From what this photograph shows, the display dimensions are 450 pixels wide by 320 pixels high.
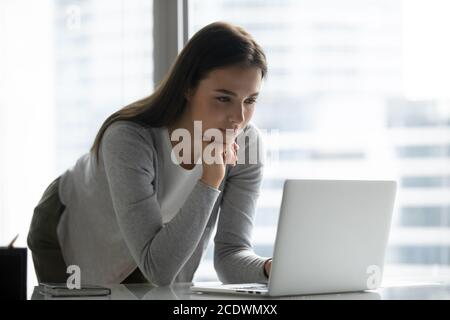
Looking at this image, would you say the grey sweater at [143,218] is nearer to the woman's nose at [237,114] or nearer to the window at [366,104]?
the woman's nose at [237,114]

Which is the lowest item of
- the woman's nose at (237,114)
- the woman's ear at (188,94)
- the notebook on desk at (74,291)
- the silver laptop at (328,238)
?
the notebook on desk at (74,291)

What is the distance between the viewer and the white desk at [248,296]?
55.8 inches

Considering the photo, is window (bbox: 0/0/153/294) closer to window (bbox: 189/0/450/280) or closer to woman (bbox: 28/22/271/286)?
window (bbox: 189/0/450/280)

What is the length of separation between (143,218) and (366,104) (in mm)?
1233

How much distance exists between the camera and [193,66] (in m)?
1.90

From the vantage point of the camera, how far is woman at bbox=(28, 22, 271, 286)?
5.59 feet

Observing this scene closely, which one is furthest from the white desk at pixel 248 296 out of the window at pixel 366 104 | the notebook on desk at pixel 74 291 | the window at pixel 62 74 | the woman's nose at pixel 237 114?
the window at pixel 62 74

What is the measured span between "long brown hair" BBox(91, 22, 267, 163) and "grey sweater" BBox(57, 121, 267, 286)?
1.5 inches

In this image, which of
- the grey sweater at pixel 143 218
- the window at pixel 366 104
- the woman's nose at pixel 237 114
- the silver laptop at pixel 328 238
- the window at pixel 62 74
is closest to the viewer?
the silver laptop at pixel 328 238

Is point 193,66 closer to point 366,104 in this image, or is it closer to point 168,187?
point 168,187

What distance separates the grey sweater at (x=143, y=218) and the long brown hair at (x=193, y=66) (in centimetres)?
4

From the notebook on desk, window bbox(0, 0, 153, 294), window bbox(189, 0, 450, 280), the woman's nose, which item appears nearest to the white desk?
the notebook on desk

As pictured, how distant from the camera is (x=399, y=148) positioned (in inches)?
104
